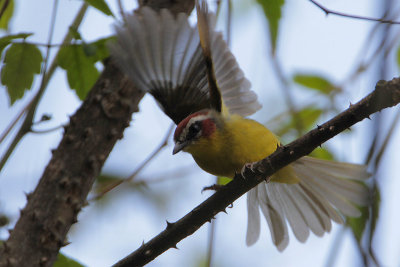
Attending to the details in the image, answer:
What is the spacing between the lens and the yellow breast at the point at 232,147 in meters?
3.28

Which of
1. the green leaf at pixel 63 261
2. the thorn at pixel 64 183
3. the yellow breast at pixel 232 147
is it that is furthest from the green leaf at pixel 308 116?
the green leaf at pixel 63 261

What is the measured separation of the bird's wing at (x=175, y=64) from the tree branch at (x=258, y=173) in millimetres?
1097

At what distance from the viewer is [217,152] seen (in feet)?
11.0

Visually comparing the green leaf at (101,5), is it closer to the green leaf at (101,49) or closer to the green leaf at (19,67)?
the green leaf at (101,49)

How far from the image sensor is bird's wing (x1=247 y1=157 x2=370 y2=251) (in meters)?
4.00

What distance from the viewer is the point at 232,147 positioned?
10.9 feet

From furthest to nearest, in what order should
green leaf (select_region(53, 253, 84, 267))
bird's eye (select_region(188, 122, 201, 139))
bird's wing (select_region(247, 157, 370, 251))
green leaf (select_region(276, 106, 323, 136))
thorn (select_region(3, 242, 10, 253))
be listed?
green leaf (select_region(276, 106, 323, 136)) < bird's wing (select_region(247, 157, 370, 251)) < bird's eye (select_region(188, 122, 201, 139)) < green leaf (select_region(53, 253, 84, 267)) < thorn (select_region(3, 242, 10, 253))

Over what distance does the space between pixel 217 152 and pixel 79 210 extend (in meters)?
0.99

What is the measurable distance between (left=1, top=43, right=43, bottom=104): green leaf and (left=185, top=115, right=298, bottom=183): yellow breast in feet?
3.89

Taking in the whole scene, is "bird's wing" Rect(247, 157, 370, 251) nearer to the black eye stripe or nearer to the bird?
the bird

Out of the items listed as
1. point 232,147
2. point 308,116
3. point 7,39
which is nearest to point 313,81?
point 308,116

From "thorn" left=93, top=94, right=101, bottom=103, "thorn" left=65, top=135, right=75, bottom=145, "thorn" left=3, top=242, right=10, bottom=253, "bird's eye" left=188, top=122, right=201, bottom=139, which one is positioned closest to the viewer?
"thorn" left=3, top=242, right=10, bottom=253

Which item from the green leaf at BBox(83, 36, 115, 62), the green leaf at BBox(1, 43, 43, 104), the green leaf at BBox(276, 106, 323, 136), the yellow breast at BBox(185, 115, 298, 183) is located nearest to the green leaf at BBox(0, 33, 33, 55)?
the green leaf at BBox(1, 43, 43, 104)

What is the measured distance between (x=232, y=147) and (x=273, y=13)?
3.00ft
